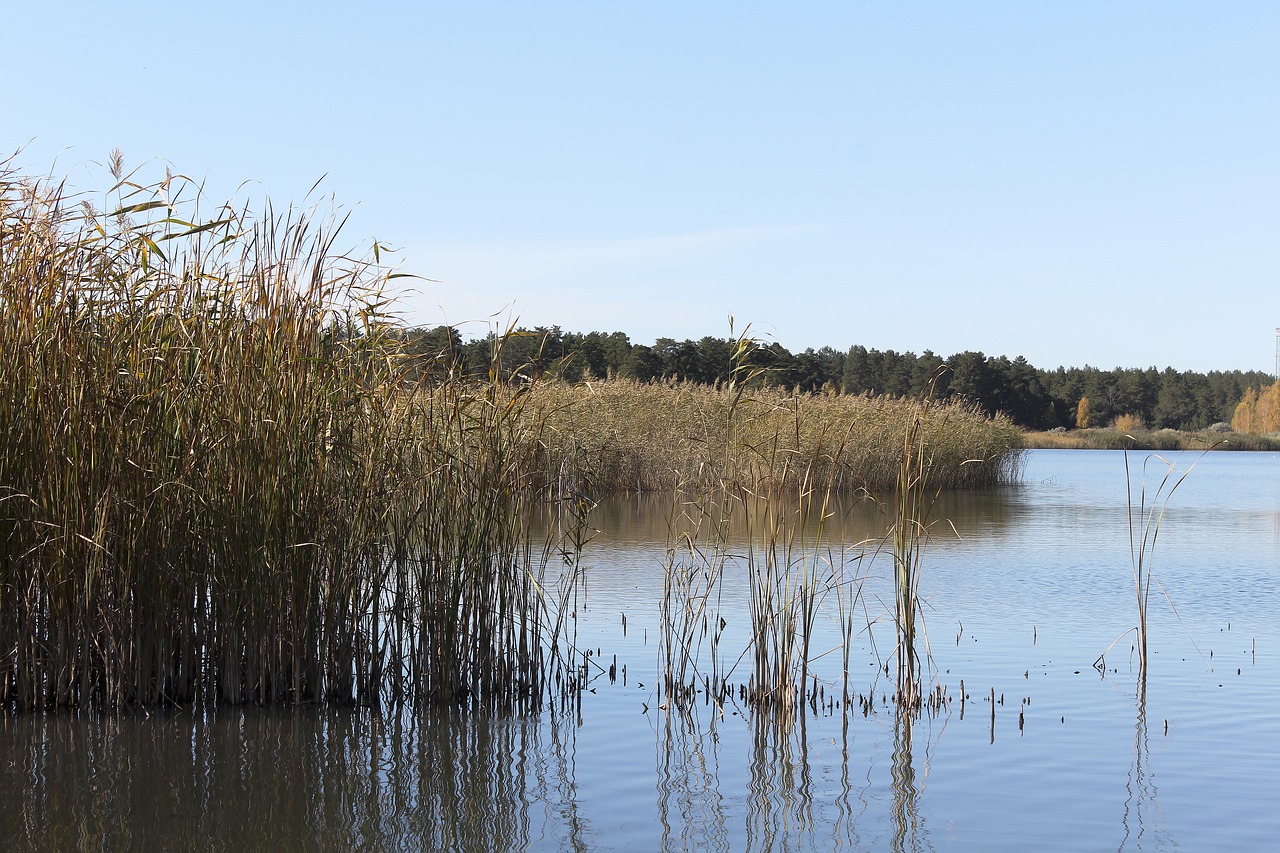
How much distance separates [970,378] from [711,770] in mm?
52990

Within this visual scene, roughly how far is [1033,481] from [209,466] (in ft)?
83.0

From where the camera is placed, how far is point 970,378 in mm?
55281

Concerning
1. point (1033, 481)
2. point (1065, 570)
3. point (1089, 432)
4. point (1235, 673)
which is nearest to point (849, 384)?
point (1089, 432)

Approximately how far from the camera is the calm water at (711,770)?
403cm

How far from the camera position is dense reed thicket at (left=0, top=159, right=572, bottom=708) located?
15.6 feet

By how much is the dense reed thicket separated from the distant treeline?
1424cm

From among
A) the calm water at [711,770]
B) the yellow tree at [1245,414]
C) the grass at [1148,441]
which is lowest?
the calm water at [711,770]

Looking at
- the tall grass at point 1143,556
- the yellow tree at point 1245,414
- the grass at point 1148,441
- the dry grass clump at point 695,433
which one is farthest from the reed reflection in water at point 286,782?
the yellow tree at point 1245,414

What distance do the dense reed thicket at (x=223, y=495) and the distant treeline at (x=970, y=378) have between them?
14.2 metres

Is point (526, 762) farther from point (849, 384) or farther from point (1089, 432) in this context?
point (849, 384)

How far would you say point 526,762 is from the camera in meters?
4.80

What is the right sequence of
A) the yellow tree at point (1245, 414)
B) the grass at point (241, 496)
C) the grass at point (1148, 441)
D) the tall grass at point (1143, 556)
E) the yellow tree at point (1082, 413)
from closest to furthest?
the grass at point (241, 496), the tall grass at point (1143, 556), the grass at point (1148, 441), the yellow tree at point (1082, 413), the yellow tree at point (1245, 414)

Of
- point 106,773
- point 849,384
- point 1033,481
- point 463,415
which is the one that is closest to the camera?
point 106,773

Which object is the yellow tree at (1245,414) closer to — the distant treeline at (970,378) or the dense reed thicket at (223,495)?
the distant treeline at (970,378)
